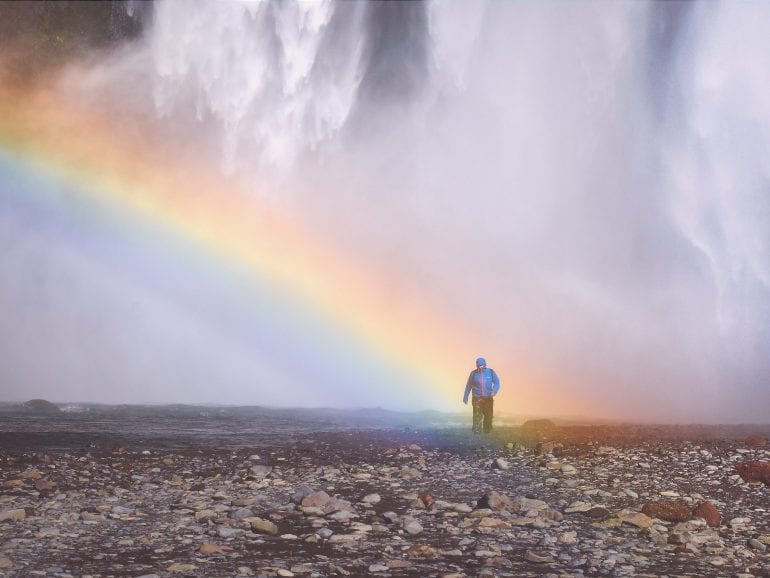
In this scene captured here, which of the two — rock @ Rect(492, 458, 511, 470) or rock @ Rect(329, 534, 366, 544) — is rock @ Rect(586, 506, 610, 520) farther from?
rock @ Rect(492, 458, 511, 470)

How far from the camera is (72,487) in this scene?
12555 mm

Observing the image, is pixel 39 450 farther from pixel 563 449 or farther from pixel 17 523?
pixel 563 449

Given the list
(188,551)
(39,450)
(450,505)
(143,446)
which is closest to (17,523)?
(188,551)

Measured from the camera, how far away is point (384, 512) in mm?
11094

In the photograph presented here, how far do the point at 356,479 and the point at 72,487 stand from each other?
17.4 feet

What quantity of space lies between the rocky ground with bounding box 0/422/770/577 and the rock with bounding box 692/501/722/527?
29 millimetres

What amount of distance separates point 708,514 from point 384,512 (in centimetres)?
488

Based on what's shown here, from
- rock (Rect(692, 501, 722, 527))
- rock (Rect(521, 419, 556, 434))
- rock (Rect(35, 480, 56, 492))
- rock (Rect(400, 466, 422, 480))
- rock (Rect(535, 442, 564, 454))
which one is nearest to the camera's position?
rock (Rect(692, 501, 722, 527))

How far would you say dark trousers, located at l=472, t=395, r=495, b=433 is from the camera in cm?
2497

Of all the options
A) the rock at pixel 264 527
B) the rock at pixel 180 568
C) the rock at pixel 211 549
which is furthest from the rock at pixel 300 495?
the rock at pixel 180 568

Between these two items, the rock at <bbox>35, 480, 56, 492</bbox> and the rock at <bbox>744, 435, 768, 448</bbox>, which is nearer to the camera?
the rock at <bbox>35, 480, 56, 492</bbox>

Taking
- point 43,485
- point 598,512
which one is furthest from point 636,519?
point 43,485

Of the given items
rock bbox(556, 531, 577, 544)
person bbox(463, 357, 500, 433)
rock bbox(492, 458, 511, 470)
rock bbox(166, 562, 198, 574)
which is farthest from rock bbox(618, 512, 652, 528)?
person bbox(463, 357, 500, 433)

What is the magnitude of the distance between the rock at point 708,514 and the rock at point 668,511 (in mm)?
120
